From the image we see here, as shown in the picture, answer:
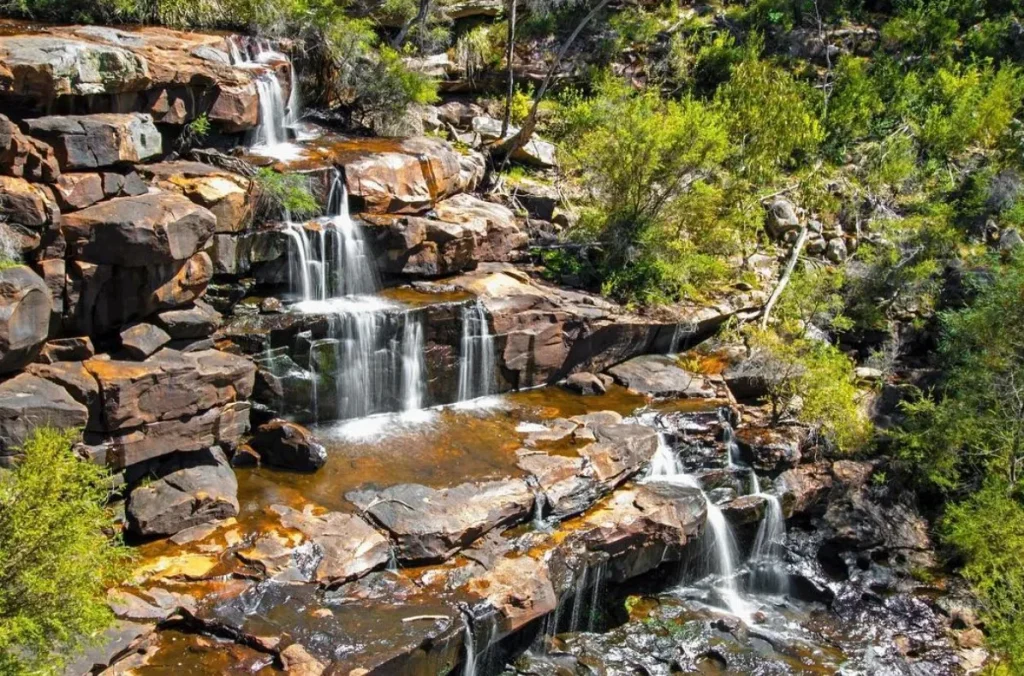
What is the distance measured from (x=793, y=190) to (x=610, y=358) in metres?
8.24

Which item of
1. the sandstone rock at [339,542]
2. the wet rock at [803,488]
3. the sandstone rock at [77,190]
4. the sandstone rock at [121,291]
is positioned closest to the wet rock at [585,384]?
the wet rock at [803,488]

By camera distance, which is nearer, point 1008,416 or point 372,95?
point 1008,416

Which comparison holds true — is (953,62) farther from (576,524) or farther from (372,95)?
(576,524)

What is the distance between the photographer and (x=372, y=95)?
59.5ft

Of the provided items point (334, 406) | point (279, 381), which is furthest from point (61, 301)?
point (334, 406)

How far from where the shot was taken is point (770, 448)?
14.0 meters

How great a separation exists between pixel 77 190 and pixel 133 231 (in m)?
0.92

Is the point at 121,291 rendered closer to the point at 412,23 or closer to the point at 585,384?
the point at 585,384

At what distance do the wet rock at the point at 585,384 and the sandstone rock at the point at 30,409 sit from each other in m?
8.30

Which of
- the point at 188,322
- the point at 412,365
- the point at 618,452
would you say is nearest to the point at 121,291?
the point at 188,322

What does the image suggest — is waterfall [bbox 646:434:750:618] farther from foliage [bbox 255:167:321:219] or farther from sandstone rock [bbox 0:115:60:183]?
sandstone rock [bbox 0:115:60:183]

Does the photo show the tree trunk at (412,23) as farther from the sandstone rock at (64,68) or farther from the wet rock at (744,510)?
the wet rock at (744,510)

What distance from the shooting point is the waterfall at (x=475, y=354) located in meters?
14.4

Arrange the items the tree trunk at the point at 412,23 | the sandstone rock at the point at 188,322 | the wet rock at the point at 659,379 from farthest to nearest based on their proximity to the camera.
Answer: the tree trunk at the point at 412,23 < the wet rock at the point at 659,379 < the sandstone rock at the point at 188,322
